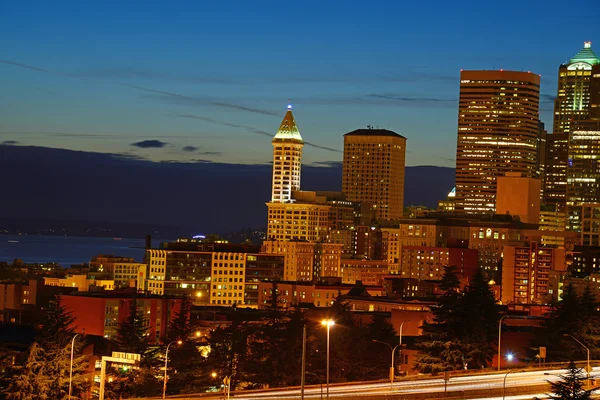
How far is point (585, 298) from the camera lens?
95500 mm

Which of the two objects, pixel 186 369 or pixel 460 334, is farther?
pixel 460 334

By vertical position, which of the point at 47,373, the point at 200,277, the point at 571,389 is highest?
the point at 200,277

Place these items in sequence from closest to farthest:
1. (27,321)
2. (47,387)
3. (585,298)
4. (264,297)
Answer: (47,387) < (585,298) < (27,321) < (264,297)

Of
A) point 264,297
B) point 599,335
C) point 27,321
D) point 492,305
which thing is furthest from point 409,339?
point 264,297

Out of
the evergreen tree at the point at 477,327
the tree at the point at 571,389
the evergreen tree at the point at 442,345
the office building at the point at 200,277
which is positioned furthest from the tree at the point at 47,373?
the office building at the point at 200,277

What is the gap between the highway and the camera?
200ft

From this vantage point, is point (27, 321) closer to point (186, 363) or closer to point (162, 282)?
point (162, 282)

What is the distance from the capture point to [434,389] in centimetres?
6397

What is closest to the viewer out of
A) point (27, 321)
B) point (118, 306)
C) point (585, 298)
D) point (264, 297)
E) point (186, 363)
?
point (186, 363)

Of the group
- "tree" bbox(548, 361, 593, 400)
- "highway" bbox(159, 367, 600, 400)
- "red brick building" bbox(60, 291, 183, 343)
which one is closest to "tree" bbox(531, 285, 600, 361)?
"highway" bbox(159, 367, 600, 400)

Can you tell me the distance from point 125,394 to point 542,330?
32033mm

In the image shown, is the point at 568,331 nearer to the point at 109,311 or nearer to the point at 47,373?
the point at 47,373

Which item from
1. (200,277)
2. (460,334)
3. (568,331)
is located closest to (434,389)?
(460,334)

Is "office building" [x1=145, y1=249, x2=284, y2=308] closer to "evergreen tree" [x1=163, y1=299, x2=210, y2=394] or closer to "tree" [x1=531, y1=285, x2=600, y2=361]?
"tree" [x1=531, y1=285, x2=600, y2=361]
